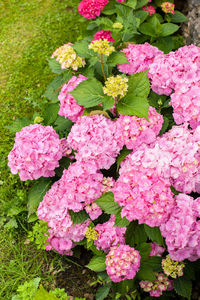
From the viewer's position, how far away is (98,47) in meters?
1.97

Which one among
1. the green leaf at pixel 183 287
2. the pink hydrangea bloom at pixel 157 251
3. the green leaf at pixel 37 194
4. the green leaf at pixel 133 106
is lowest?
the green leaf at pixel 183 287

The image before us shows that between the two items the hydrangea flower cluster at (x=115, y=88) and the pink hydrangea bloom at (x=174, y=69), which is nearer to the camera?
the hydrangea flower cluster at (x=115, y=88)

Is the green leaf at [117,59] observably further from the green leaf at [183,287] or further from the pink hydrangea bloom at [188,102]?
the green leaf at [183,287]

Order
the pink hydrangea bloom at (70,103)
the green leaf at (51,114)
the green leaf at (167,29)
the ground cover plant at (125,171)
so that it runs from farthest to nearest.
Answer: the green leaf at (167,29) < the green leaf at (51,114) < the pink hydrangea bloom at (70,103) < the ground cover plant at (125,171)

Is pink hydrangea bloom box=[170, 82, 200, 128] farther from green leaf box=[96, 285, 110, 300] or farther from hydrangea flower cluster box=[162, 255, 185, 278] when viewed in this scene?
green leaf box=[96, 285, 110, 300]

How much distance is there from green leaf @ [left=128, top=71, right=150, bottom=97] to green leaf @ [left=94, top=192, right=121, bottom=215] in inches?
28.4

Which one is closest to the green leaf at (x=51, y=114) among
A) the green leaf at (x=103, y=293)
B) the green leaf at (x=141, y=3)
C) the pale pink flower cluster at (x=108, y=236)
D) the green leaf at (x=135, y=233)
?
the pale pink flower cluster at (x=108, y=236)

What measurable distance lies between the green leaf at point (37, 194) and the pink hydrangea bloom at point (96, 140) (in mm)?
585

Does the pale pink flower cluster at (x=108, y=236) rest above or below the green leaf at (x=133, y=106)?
below

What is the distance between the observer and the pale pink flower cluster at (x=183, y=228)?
1703 mm

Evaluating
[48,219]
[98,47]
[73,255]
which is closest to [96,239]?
[48,219]

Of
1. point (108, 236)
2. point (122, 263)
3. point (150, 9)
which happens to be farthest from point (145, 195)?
point (150, 9)

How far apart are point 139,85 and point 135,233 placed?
1.02 m

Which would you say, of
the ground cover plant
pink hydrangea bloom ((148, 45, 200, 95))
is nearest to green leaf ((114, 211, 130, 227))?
the ground cover plant
